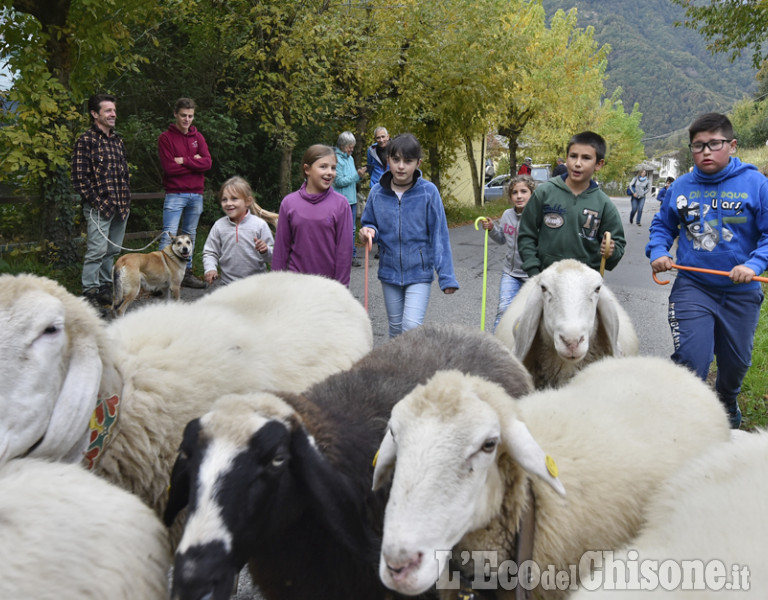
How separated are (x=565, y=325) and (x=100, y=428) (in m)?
2.37

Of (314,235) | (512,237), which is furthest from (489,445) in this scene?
(512,237)

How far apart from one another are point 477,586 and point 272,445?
84 cm

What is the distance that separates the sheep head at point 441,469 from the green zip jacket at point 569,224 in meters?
2.48

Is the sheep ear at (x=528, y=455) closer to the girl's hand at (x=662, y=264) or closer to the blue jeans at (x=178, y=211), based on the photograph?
the girl's hand at (x=662, y=264)

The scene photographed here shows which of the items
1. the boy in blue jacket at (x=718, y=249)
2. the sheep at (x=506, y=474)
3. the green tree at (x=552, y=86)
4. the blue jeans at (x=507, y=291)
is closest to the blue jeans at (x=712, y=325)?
the boy in blue jacket at (x=718, y=249)

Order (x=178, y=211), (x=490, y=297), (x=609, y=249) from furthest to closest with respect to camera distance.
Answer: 1. (x=490, y=297)
2. (x=178, y=211)
3. (x=609, y=249)

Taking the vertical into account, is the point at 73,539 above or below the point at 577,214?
below

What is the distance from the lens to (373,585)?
85.1 inches

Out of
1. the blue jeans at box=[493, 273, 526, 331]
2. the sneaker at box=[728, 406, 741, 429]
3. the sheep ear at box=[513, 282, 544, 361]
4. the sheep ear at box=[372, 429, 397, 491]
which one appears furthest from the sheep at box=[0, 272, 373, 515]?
the sneaker at box=[728, 406, 741, 429]

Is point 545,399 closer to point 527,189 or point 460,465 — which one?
Result: point 460,465

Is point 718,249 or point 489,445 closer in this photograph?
point 489,445

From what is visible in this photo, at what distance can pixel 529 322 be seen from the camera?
3609 millimetres

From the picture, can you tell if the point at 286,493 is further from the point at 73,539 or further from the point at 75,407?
the point at 75,407

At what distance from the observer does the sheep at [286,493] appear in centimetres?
171
